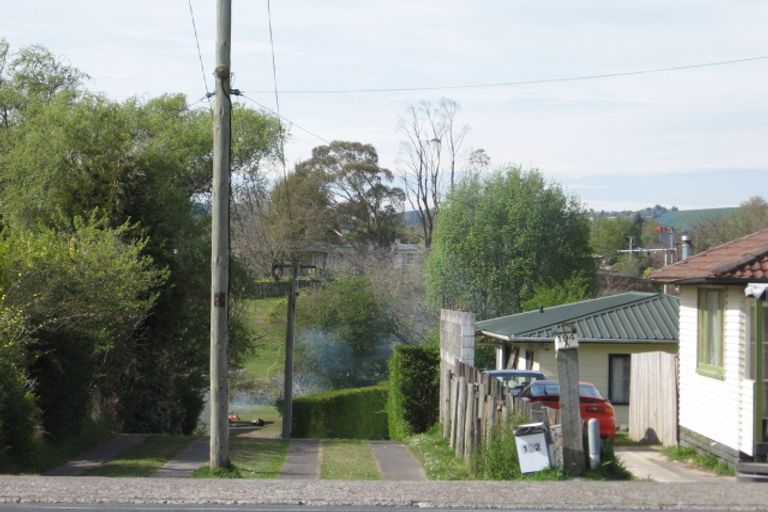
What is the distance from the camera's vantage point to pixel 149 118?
35406mm

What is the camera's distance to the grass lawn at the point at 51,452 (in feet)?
51.7

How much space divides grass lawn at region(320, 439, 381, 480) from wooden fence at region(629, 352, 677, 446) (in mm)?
5581

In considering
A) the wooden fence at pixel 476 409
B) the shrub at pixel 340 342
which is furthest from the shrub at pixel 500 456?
the shrub at pixel 340 342

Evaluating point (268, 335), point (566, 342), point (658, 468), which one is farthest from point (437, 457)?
point (268, 335)

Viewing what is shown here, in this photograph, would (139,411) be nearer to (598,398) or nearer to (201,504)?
(598,398)

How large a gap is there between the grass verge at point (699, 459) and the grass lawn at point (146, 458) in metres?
8.79

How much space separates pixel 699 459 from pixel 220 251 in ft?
27.7

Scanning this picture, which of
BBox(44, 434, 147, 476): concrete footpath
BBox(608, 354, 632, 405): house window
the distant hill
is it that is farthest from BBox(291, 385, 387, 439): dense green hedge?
the distant hill

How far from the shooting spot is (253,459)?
18.8m

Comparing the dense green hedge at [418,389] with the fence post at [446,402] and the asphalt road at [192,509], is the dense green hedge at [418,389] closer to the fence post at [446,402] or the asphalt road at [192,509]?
the fence post at [446,402]

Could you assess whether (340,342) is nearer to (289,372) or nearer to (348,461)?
(289,372)

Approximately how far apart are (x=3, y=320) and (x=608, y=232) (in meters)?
83.3

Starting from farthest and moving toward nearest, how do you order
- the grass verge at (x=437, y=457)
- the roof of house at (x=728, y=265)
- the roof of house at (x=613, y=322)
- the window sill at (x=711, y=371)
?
the roof of house at (x=613, y=322) < the grass verge at (x=437, y=457) < the window sill at (x=711, y=371) < the roof of house at (x=728, y=265)

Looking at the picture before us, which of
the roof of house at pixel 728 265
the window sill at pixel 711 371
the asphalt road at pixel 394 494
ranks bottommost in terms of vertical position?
the asphalt road at pixel 394 494
